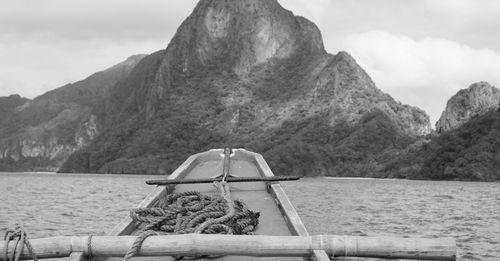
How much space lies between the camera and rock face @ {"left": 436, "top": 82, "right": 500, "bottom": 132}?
131250 mm

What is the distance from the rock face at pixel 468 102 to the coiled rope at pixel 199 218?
429 feet

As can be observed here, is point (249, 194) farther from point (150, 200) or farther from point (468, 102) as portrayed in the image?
point (468, 102)

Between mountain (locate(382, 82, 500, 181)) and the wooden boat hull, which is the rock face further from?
the wooden boat hull

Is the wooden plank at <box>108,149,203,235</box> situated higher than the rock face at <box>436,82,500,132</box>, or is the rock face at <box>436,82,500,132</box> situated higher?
the rock face at <box>436,82,500,132</box>

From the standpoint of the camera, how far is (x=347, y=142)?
146125 millimetres

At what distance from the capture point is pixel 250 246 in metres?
5.45

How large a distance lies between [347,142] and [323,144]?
673 centimetres

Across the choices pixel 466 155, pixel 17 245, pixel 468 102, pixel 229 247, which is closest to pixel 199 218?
pixel 229 247

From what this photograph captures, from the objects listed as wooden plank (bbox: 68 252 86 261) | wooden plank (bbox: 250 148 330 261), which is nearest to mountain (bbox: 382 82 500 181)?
wooden plank (bbox: 250 148 330 261)

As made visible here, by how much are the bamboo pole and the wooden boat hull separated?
0.65ft

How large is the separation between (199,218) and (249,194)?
3.75 m

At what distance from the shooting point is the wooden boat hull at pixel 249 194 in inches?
278

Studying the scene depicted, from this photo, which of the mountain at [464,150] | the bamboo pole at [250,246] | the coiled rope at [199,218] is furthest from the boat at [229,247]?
the mountain at [464,150]

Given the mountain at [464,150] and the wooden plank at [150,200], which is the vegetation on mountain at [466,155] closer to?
the mountain at [464,150]
